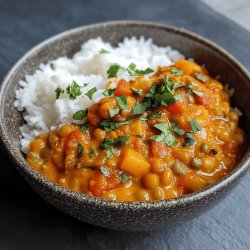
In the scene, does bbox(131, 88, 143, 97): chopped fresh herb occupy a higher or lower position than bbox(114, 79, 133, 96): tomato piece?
higher

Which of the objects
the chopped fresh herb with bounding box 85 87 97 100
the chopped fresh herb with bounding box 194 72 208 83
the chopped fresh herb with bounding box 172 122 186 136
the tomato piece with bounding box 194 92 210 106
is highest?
the tomato piece with bounding box 194 92 210 106

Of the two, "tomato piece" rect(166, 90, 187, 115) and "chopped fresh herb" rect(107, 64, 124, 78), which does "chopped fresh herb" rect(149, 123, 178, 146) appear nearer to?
"tomato piece" rect(166, 90, 187, 115)

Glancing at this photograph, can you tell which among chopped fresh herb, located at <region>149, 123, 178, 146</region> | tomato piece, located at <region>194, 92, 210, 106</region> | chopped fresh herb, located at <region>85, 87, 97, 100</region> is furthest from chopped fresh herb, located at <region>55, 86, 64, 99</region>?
A: tomato piece, located at <region>194, 92, 210, 106</region>

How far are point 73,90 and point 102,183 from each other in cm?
86

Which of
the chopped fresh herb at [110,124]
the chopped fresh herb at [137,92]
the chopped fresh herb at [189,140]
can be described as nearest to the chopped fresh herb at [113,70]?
the chopped fresh herb at [137,92]

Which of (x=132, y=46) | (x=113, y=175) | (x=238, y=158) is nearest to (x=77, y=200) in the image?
(x=113, y=175)

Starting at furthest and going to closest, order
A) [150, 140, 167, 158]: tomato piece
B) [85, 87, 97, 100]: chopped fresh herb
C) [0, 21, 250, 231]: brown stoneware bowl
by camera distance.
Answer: [85, 87, 97, 100]: chopped fresh herb, [150, 140, 167, 158]: tomato piece, [0, 21, 250, 231]: brown stoneware bowl

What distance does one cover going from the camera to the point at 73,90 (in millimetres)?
3469

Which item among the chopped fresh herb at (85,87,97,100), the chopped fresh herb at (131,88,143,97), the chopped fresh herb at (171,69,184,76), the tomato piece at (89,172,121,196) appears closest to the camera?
the tomato piece at (89,172,121,196)

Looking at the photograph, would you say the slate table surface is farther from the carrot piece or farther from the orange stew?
the carrot piece

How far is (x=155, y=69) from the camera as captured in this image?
400 cm

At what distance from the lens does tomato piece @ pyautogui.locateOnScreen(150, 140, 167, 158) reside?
3057mm

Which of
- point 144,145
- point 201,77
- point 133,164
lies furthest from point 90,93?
point 201,77

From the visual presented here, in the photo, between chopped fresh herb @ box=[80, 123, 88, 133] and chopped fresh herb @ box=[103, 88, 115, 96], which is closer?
chopped fresh herb @ box=[80, 123, 88, 133]
